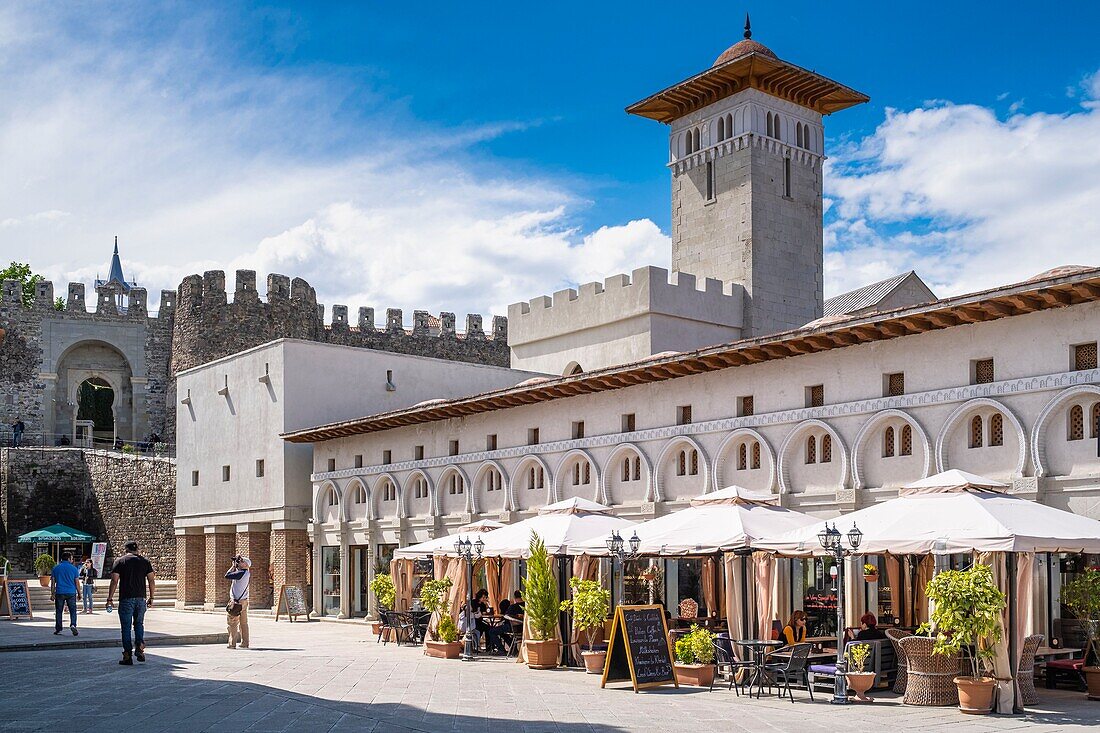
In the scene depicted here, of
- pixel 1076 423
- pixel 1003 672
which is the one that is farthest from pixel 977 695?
pixel 1076 423

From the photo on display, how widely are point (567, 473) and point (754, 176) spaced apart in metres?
13.7

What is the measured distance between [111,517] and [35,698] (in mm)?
37172

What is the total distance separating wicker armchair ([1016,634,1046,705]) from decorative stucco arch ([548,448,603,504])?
34.4 feet

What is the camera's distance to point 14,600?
92.3 ft

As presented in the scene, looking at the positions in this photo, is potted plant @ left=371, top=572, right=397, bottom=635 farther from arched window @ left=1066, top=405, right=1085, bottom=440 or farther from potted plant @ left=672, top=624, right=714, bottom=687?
arched window @ left=1066, top=405, right=1085, bottom=440

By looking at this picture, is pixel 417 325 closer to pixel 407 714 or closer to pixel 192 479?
pixel 192 479

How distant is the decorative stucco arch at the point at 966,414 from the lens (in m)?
15.8

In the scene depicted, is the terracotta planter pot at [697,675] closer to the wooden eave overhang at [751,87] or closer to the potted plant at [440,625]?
the potted plant at [440,625]

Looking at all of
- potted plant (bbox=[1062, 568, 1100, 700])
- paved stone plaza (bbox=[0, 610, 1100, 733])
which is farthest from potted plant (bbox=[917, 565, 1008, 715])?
potted plant (bbox=[1062, 568, 1100, 700])

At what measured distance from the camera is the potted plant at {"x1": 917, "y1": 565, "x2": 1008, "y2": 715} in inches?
508

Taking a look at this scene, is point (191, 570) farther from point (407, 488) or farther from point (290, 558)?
point (407, 488)

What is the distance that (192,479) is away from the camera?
38562mm

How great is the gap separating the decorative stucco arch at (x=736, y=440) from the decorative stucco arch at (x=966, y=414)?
10.5ft

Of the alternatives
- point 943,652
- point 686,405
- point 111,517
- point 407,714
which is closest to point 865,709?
point 943,652
